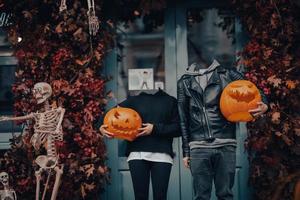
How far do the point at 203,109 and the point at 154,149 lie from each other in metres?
0.56

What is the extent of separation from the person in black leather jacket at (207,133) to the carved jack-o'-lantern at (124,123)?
16.1 inches

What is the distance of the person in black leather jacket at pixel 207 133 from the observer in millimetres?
4586

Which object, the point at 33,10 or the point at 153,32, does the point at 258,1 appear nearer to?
the point at 153,32

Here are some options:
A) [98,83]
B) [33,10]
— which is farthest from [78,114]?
[33,10]

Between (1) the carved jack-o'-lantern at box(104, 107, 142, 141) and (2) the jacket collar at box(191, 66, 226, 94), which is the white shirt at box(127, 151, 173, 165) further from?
(2) the jacket collar at box(191, 66, 226, 94)

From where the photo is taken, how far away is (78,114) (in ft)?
19.9

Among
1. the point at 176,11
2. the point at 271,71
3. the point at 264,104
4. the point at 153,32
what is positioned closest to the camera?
the point at 264,104

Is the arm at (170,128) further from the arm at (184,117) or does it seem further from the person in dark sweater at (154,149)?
the arm at (184,117)

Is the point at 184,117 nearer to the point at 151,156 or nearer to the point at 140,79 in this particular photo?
the point at 151,156

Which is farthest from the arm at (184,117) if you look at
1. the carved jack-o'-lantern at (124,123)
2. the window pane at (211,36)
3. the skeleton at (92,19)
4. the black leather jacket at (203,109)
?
the window pane at (211,36)

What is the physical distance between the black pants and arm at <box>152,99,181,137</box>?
10.2 inches

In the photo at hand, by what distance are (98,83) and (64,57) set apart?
18.4 inches

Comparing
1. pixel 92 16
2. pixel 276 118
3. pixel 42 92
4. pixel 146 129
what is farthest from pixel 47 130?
pixel 276 118

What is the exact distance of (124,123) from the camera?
15.9 ft
